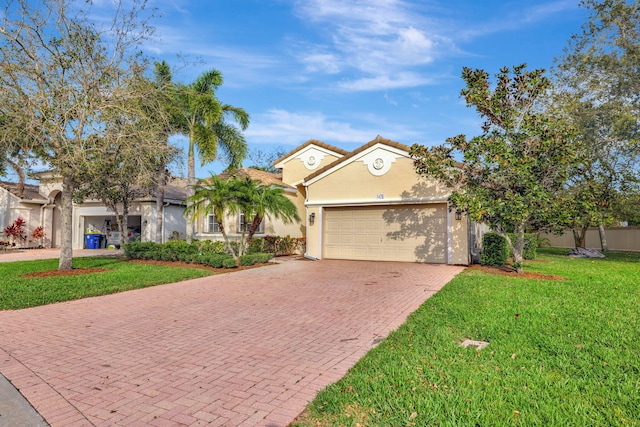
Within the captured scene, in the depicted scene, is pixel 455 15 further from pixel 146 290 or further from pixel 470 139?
pixel 146 290

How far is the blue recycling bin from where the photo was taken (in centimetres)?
2579

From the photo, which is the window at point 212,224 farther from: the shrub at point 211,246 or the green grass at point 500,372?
the green grass at point 500,372

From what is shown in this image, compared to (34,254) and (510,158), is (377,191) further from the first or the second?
(34,254)

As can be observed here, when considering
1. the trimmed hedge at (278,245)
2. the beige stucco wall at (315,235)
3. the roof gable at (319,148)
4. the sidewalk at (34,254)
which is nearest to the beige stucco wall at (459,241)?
the beige stucco wall at (315,235)

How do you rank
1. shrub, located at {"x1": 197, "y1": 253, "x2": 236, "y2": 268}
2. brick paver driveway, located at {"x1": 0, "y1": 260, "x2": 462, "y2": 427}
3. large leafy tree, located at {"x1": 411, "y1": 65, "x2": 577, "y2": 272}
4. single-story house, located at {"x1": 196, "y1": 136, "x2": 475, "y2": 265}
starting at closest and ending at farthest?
brick paver driveway, located at {"x1": 0, "y1": 260, "x2": 462, "y2": 427} < large leafy tree, located at {"x1": 411, "y1": 65, "x2": 577, "y2": 272} < shrub, located at {"x1": 197, "y1": 253, "x2": 236, "y2": 268} < single-story house, located at {"x1": 196, "y1": 136, "x2": 475, "y2": 265}

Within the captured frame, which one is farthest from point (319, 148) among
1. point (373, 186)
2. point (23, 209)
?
point (23, 209)

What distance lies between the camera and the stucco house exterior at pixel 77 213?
77.3ft

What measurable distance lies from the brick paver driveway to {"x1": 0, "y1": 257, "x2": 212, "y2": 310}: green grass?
0.72 meters

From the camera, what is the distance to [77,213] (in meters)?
26.3

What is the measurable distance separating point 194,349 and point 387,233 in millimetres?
12131

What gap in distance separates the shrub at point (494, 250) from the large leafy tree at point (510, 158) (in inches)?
49.1

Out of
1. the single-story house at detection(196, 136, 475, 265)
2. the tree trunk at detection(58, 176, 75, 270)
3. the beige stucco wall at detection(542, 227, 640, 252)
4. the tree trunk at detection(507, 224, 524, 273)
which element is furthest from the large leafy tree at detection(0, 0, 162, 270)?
the beige stucco wall at detection(542, 227, 640, 252)

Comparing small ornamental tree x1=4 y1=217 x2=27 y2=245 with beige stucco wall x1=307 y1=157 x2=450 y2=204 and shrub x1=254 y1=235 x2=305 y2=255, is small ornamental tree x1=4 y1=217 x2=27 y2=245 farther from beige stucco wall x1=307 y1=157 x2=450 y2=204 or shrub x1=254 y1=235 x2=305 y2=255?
beige stucco wall x1=307 y1=157 x2=450 y2=204

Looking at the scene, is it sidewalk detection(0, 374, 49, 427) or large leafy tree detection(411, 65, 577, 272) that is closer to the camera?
sidewalk detection(0, 374, 49, 427)
